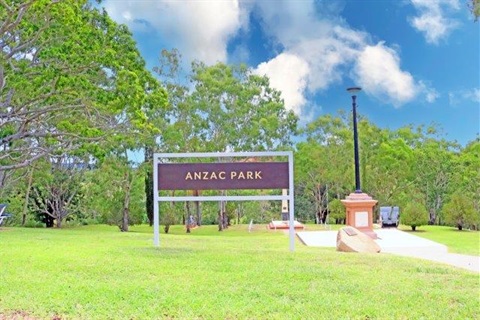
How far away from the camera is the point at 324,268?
25.8 feet

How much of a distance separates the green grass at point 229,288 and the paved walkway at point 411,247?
1868mm

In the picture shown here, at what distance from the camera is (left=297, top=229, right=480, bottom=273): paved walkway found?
1039 cm

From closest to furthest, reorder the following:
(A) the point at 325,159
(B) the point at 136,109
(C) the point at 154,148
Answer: (B) the point at 136,109, (C) the point at 154,148, (A) the point at 325,159

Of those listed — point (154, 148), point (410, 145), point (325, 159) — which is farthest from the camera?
point (410, 145)

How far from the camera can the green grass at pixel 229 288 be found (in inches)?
210

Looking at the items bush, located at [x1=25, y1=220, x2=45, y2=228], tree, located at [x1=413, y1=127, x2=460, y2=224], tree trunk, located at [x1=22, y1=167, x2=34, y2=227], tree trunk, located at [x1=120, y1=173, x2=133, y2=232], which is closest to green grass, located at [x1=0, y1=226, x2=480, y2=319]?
tree trunk, located at [x1=22, y1=167, x2=34, y2=227]

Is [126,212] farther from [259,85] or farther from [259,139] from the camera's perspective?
[259,85]

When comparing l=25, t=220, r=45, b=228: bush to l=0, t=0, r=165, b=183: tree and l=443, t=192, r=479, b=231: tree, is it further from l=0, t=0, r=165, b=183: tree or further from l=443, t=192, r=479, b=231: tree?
l=443, t=192, r=479, b=231: tree

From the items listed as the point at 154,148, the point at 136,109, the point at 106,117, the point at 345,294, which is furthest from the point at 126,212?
the point at 345,294

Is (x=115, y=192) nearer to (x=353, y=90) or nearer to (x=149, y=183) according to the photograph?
(x=149, y=183)

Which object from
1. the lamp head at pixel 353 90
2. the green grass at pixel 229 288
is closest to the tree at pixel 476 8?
the green grass at pixel 229 288

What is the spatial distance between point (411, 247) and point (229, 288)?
897 centimetres

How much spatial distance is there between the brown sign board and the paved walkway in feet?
11.5

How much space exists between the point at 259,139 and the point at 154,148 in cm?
515
